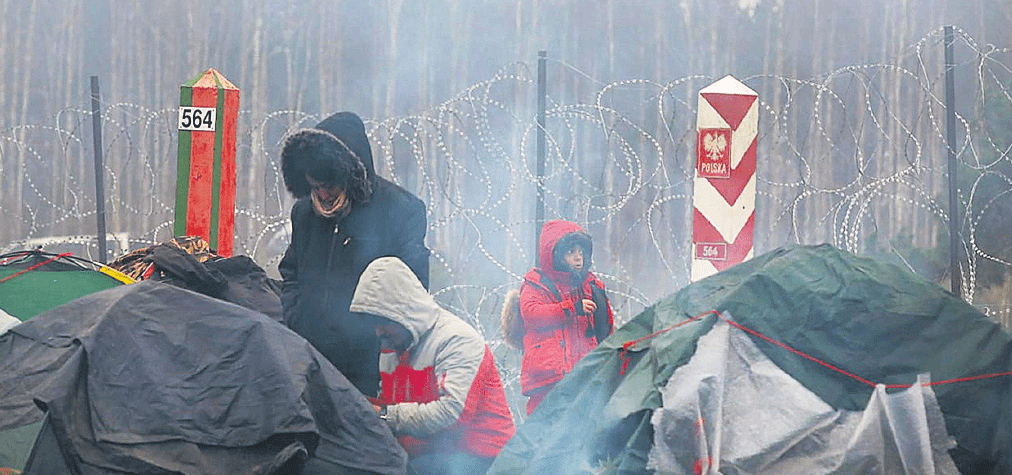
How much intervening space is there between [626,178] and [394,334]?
14.2ft

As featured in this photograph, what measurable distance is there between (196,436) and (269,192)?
18.7 ft

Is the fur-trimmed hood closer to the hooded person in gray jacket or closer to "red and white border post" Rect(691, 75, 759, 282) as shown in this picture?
the hooded person in gray jacket

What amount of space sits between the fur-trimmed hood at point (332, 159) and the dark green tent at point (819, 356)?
2090mm

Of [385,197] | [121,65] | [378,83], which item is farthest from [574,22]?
[385,197]

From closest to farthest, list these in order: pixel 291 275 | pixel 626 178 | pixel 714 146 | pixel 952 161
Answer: pixel 291 275
pixel 714 146
pixel 952 161
pixel 626 178

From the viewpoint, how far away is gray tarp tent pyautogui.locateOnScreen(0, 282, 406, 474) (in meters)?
3.05

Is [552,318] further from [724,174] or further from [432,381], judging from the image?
[432,381]

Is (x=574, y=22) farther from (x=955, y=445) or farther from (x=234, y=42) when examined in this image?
(x=955, y=445)

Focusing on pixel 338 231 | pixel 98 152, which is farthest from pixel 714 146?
pixel 98 152

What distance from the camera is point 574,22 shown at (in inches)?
368

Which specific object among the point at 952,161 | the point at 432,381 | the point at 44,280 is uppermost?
the point at 952,161

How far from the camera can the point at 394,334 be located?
4.25 metres

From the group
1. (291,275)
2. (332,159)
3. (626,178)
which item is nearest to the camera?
(332,159)

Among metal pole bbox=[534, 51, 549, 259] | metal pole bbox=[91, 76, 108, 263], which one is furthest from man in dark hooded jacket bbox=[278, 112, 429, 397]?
metal pole bbox=[91, 76, 108, 263]
